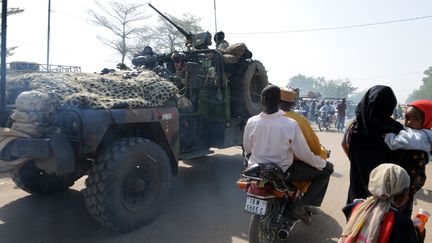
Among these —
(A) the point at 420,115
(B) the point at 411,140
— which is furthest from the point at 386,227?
(A) the point at 420,115

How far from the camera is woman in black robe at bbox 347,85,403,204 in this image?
9.14ft

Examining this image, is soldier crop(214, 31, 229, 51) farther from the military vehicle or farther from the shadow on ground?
the shadow on ground

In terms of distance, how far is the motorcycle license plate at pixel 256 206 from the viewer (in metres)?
3.30

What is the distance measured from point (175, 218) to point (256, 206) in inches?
62.6

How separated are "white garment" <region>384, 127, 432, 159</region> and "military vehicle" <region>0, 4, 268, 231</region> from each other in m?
2.66

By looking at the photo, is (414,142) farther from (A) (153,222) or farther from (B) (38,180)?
(B) (38,180)

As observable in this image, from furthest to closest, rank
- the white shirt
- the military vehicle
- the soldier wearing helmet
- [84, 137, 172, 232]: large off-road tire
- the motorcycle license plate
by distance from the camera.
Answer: the soldier wearing helmet, [84, 137, 172, 232]: large off-road tire, the military vehicle, the white shirt, the motorcycle license plate

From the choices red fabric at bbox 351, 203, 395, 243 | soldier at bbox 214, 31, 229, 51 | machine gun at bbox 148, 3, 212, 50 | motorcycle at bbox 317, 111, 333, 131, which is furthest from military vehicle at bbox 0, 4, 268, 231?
motorcycle at bbox 317, 111, 333, 131

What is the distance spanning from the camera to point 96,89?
14.8 feet

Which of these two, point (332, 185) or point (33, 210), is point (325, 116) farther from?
point (33, 210)

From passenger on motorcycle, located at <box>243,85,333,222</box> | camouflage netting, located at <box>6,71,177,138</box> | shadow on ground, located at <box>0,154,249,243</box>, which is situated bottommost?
shadow on ground, located at <box>0,154,249,243</box>

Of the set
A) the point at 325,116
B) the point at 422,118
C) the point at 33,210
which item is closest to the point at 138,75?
the point at 33,210

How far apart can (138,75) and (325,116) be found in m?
15.4

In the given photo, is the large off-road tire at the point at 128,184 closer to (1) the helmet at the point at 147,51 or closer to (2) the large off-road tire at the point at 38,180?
(2) the large off-road tire at the point at 38,180
